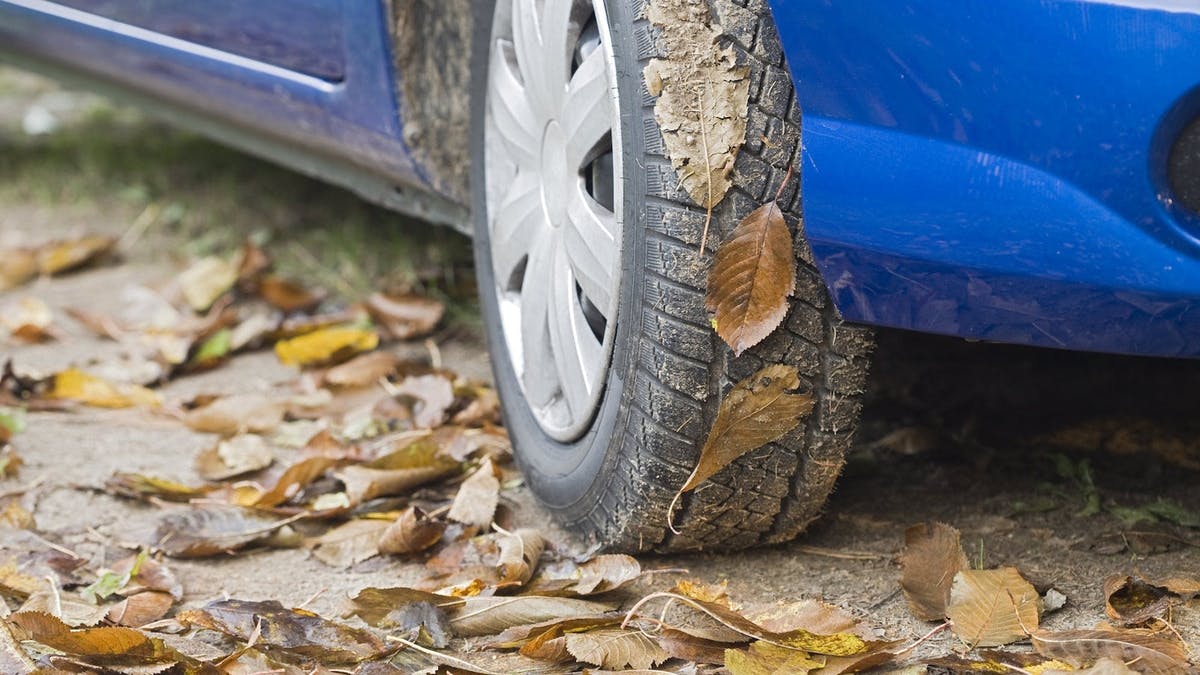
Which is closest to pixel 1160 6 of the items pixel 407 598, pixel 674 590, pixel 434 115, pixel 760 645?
pixel 760 645

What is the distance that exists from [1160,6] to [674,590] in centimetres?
88

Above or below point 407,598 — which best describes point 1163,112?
above

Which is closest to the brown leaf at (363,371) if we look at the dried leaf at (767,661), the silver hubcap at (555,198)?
the silver hubcap at (555,198)

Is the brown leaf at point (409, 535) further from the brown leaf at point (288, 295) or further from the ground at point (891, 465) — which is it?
the brown leaf at point (288, 295)

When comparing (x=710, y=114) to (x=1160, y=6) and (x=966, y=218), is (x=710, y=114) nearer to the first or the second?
(x=966, y=218)

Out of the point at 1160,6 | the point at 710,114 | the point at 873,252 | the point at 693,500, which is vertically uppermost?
the point at 1160,6

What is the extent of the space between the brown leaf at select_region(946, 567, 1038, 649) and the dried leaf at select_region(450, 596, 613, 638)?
1.38 ft

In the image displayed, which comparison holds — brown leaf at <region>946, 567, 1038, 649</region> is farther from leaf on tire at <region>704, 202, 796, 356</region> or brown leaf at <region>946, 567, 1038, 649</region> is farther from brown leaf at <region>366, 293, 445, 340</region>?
brown leaf at <region>366, 293, 445, 340</region>

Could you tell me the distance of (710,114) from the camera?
1467mm

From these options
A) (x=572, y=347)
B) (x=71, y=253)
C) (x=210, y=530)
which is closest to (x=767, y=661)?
(x=572, y=347)

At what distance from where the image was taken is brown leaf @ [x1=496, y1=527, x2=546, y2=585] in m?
1.70

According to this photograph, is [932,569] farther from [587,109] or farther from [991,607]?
[587,109]

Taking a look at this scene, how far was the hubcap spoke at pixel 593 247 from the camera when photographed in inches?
64.2

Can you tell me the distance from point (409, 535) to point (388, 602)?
24 centimetres
